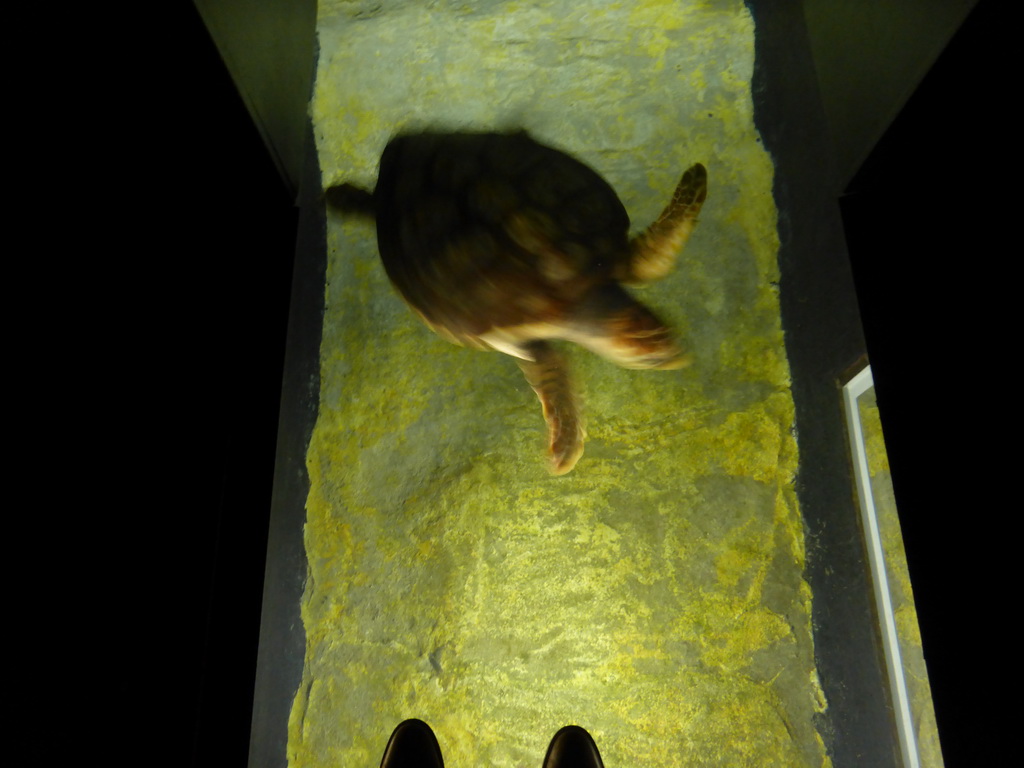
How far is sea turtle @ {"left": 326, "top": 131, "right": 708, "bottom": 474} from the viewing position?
1.60 m

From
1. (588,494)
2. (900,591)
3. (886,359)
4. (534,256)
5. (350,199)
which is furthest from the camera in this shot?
(350,199)

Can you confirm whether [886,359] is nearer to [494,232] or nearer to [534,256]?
[534,256]

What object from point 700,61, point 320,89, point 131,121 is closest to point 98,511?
point 131,121

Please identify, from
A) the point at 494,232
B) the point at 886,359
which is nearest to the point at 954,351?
the point at 886,359

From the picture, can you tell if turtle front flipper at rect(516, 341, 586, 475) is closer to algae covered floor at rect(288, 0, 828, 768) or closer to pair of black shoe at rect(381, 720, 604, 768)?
algae covered floor at rect(288, 0, 828, 768)

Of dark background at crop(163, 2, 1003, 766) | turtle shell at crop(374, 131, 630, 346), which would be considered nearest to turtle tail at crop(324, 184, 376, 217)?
turtle shell at crop(374, 131, 630, 346)

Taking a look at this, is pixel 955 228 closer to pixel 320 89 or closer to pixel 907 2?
pixel 907 2

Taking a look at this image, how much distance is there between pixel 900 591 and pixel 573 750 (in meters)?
0.68

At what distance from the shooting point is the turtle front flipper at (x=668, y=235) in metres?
1.64

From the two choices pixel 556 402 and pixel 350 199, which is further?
pixel 350 199

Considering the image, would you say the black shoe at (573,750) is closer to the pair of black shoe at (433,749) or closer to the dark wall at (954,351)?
the pair of black shoe at (433,749)

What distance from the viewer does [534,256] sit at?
5.36 feet

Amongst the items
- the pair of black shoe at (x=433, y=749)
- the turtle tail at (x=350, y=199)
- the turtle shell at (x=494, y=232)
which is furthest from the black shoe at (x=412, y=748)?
the turtle tail at (x=350, y=199)

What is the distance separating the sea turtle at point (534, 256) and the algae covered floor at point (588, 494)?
1.5 inches
